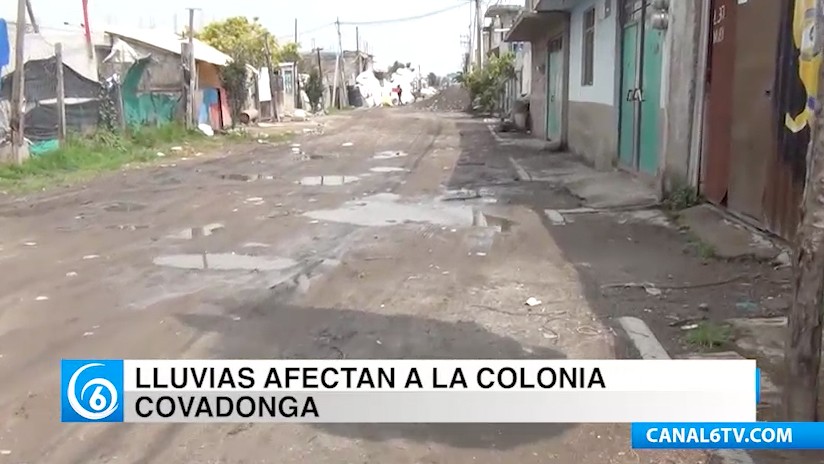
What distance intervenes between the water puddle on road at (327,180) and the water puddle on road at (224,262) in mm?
5742

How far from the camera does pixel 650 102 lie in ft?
38.6

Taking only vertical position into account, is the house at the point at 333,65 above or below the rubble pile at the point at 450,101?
above

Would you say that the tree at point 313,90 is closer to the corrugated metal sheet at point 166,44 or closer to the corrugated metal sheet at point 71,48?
the corrugated metal sheet at point 166,44

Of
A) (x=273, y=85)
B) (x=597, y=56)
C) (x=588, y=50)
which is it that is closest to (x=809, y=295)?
(x=597, y=56)

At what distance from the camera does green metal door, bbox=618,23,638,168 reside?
41.7 ft

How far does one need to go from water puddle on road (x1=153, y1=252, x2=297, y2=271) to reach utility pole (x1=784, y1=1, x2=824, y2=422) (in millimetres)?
4537

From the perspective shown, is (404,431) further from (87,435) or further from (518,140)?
(518,140)

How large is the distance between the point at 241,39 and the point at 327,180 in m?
25.4

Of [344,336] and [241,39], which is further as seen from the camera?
[241,39]

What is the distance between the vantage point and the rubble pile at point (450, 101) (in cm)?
5666

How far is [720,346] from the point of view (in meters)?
4.81

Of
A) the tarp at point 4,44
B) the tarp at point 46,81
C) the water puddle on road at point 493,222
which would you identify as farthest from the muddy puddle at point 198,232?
the tarp at point 46,81

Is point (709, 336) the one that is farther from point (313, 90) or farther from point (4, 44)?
point (313, 90)

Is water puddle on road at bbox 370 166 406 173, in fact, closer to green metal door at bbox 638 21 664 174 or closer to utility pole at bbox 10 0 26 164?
green metal door at bbox 638 21 664 174
